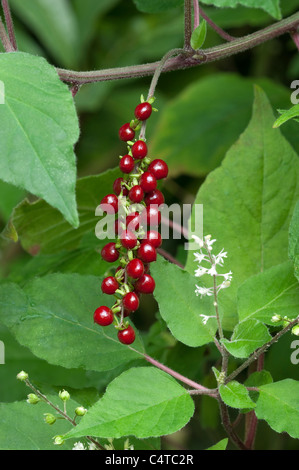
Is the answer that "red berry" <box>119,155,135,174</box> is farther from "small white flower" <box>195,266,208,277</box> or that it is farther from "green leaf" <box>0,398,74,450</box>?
"green leaf" <box>0,398,74,450</box>

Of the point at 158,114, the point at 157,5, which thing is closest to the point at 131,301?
the point at 157,5

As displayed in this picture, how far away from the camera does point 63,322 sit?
0.61 metres

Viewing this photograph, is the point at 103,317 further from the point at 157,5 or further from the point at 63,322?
the point at 157,5

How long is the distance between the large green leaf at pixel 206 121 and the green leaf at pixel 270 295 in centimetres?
63

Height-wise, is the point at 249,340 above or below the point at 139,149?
below

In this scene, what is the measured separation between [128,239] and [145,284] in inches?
1.6

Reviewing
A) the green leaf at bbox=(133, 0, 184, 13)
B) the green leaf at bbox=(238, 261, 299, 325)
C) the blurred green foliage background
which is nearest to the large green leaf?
the blurred green foliage background

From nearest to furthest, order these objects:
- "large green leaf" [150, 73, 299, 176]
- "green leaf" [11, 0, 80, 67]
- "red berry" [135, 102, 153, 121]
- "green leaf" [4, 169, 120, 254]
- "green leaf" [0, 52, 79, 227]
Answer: "green leaf" [0, 52, 79, 227] < "red berry" [135, 102, 153, 121] < "green leaf" [4, 169, 120, 254] < "large green leaf" [150, 73, 299, 176] < "green leaf" [11, 0, 80, 67]

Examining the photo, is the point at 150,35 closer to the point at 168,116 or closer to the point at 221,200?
the point at 168,116

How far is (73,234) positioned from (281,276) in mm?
319

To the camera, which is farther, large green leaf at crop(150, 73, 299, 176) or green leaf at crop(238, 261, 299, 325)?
large green leaf at crop(150, 73, 299, 176)

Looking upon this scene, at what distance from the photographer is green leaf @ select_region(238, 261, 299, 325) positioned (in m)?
0.55

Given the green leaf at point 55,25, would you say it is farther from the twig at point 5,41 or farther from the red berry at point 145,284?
the red berry at point 145,284

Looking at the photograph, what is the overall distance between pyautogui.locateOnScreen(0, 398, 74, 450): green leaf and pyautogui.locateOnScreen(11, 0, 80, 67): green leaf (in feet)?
3.93
